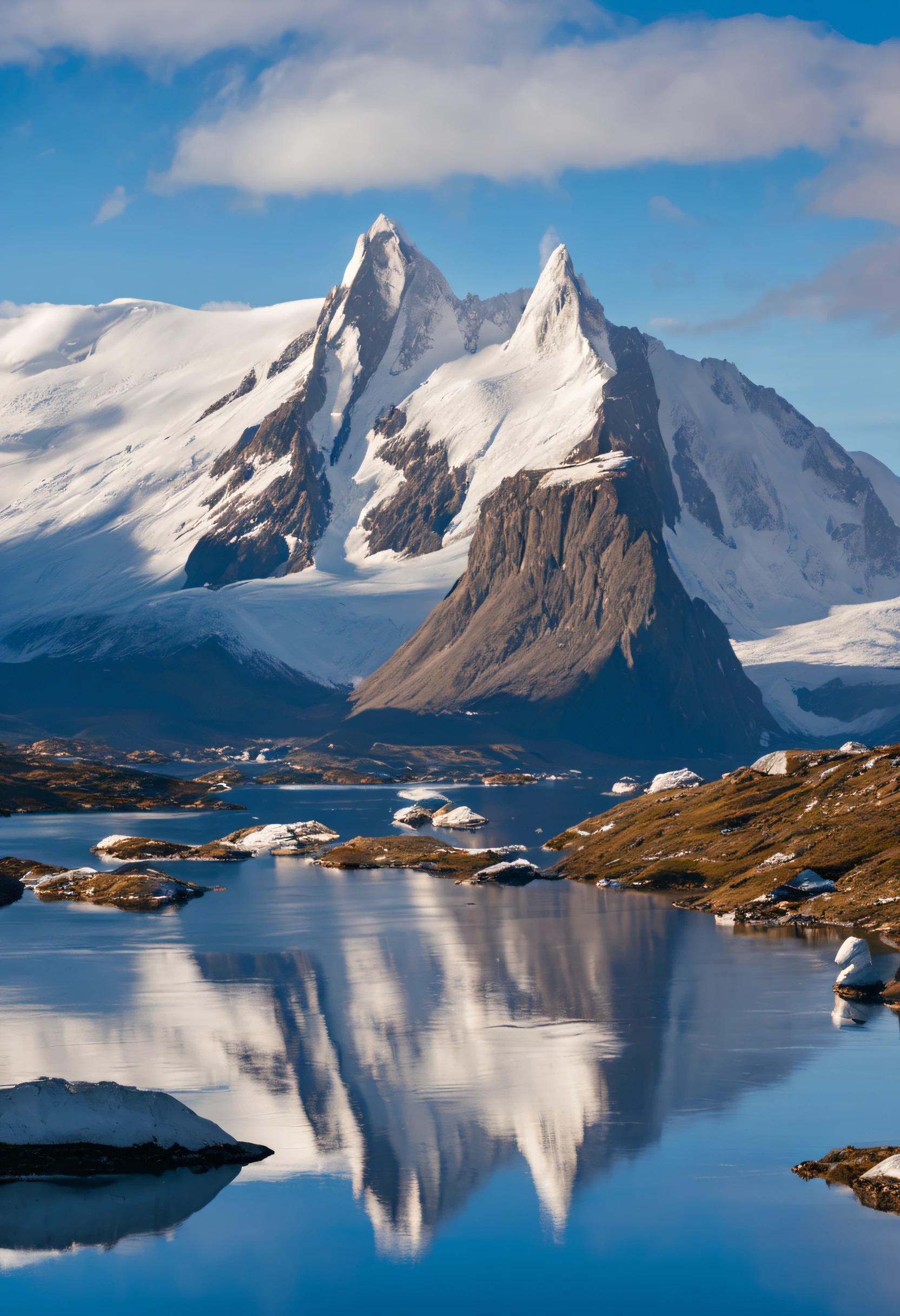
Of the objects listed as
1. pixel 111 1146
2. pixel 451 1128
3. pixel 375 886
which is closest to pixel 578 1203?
pixel 451 1128

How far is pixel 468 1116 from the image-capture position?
50625 millimetres

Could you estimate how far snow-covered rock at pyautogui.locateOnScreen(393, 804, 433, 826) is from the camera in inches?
7520

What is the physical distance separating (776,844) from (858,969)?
3564cm

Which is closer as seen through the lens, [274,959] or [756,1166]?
[756,1166]

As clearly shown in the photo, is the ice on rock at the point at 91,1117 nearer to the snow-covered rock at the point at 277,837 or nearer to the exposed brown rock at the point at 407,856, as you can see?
the exposed brown rock at the point at 407,856

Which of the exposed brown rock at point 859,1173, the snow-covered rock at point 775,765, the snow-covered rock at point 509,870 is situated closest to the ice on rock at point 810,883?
the snow-covered rock at point 775,765

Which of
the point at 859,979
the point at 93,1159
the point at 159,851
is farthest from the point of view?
the point at 159,851

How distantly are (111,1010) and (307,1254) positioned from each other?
32.8 metres

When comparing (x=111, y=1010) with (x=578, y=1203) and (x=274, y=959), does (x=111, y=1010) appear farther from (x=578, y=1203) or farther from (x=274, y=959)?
(x=578, y=1203)

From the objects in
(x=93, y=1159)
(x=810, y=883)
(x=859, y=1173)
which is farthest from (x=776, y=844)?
(x=93, y=1159)

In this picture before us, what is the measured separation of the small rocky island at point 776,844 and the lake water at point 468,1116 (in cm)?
475

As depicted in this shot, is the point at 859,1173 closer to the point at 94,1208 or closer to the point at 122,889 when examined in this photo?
the point at 94,1208

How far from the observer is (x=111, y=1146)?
1716 inches

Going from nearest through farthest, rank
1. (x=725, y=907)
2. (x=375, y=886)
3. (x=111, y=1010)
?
(x=111, y=1010)
(x=725, y=907)
(x=375, y=886)
